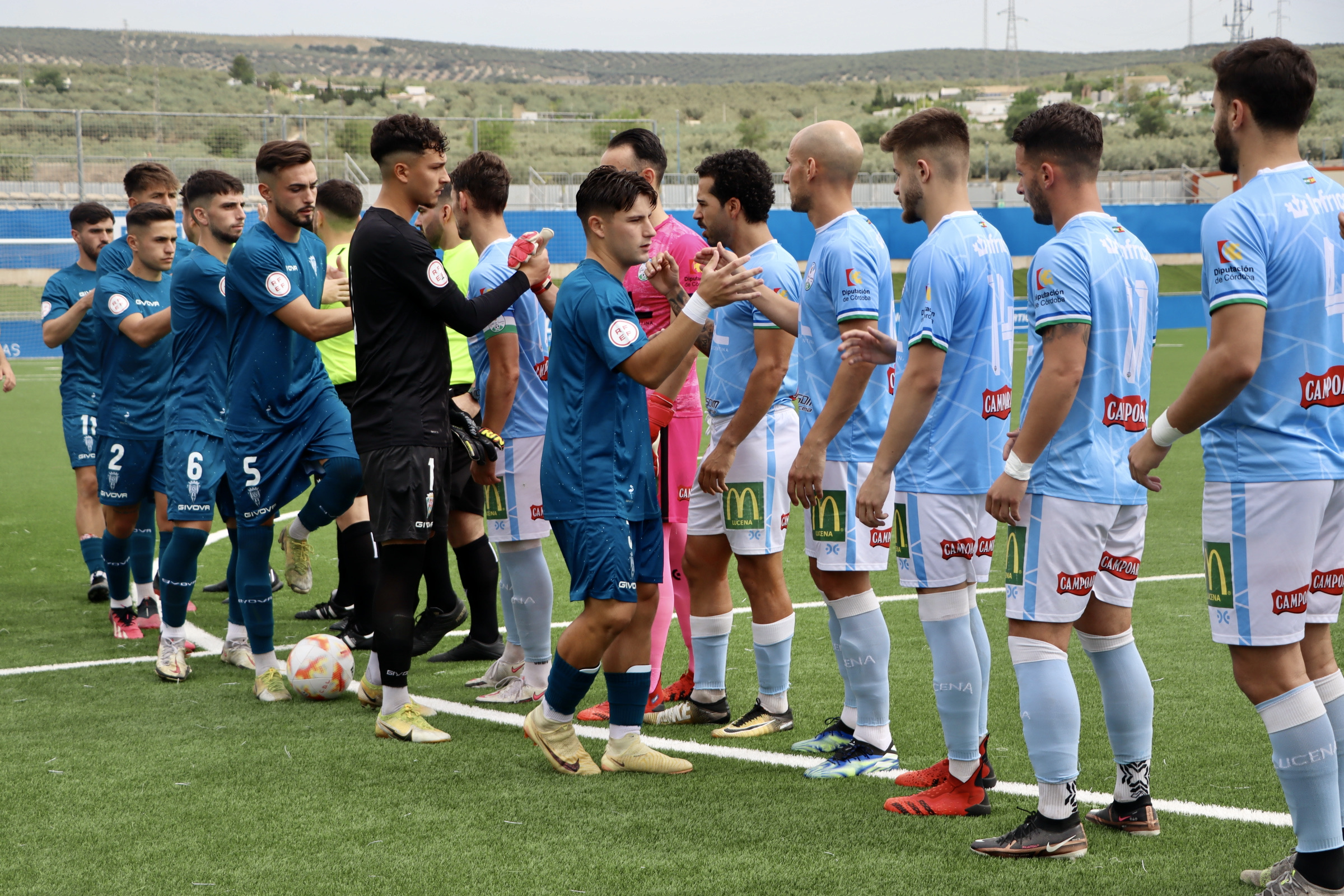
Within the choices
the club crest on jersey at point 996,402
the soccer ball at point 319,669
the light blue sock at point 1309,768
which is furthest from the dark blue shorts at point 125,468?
the light blue sock at point 1309,768

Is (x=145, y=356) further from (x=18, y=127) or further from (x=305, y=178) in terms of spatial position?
(x=18, y=127)

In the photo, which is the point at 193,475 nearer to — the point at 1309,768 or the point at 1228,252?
the point at 1228,252

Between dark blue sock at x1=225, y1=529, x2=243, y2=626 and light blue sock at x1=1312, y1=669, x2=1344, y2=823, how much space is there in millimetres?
4394

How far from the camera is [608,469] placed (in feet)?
14.2

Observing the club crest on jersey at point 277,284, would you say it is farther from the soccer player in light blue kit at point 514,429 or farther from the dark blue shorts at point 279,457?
the soccer player in light blue kit at point 514,429

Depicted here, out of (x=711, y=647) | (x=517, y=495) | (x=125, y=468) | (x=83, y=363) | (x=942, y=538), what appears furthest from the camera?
(x=83, y=363)

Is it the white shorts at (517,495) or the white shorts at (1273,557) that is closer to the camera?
the white shorts at (1273,557)

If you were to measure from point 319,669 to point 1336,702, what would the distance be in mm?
4170

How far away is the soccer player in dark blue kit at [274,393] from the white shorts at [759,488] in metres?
1.91

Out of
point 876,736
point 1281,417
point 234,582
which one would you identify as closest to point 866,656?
point 876,736

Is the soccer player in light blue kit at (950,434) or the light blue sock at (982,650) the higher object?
the soccer player in light blue kit at (950,434)

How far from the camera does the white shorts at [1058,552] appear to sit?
3516 mm

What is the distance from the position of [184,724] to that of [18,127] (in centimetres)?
4148

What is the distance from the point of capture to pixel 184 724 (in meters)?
5.10
